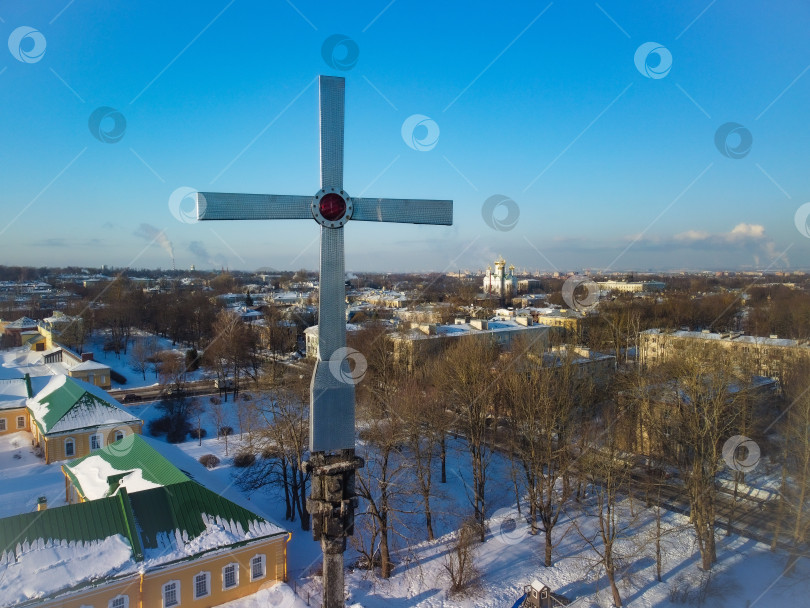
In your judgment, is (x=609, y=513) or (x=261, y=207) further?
(x=609, y=513)

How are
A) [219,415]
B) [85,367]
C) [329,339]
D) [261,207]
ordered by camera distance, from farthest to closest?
[85,367] < [219,415] < [261,207] < [329,339]

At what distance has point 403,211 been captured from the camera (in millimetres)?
4684

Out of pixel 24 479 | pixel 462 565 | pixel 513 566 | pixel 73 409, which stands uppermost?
pixel 73 409

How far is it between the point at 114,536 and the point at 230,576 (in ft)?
11.2

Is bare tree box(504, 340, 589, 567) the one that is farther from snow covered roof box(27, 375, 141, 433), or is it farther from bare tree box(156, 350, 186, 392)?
bare tree box(156, 350, 186, 392)

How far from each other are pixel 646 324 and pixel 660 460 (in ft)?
132

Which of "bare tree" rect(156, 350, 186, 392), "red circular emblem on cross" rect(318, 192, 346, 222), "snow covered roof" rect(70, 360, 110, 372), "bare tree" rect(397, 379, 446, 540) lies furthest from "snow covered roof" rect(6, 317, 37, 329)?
"red circular emblem on cross" rect(318, 192, 346, 222)

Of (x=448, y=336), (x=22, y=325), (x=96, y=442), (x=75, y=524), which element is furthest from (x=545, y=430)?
(x=22, y=325)

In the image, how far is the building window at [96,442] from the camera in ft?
82.5

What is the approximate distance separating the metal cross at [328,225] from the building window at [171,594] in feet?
40.4

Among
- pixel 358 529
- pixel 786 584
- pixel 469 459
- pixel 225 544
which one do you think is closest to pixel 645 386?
pixel 786 584

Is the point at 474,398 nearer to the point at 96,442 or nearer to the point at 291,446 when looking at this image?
the point at 291,446

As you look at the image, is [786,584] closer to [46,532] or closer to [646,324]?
[46,532]

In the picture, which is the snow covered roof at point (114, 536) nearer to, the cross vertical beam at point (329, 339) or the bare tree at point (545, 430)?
the bare tree at point (545, 430)
